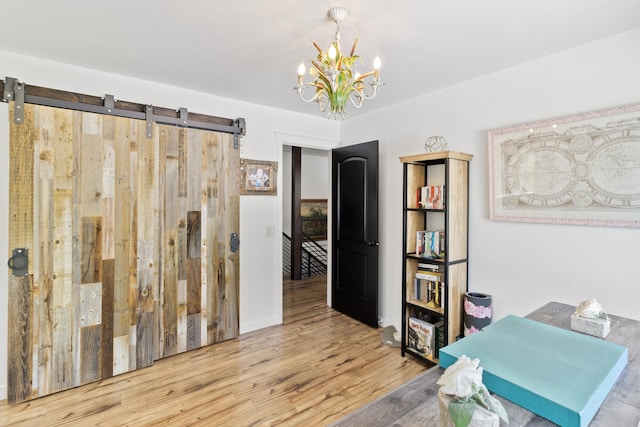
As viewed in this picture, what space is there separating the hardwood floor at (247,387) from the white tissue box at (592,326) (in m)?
1.38

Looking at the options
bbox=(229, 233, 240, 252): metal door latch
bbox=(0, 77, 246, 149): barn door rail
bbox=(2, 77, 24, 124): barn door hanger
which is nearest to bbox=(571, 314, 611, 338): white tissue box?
bbox=(229, 233, 240, 252): metal door latch

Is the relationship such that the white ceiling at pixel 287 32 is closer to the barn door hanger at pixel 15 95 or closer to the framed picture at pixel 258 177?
the barn door hanger at pixel 15 95

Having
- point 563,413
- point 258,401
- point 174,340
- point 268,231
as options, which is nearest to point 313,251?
point 268,231

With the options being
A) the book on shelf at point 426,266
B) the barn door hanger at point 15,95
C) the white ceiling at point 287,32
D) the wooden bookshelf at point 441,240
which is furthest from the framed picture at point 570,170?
the barn door hanger at point 15,95

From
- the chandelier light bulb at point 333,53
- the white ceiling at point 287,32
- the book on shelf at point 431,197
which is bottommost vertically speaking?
the book on shelf at point 431,197

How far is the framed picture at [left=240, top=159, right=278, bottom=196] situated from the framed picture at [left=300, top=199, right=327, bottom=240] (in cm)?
327

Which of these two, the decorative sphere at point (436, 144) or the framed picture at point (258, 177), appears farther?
the framed picture at point (258, 177)

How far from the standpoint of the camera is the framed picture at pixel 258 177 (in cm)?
343

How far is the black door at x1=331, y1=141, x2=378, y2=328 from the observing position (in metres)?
3.56

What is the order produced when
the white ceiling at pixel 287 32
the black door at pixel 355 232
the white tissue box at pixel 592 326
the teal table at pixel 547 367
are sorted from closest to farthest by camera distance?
the teal table at pixel 547 367 < the white tissue box at pixel 592 326 < the white ceiling at pixel 287 32 < the black door at pixel 355 232

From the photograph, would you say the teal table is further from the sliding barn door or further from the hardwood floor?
the sliding barn door

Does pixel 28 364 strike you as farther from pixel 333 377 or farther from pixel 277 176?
pixel 277 176

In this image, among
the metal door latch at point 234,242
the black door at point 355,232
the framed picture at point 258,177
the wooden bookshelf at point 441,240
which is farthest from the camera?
the black door at point 355,232

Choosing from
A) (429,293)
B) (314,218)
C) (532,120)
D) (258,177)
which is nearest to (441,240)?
(429,293)
